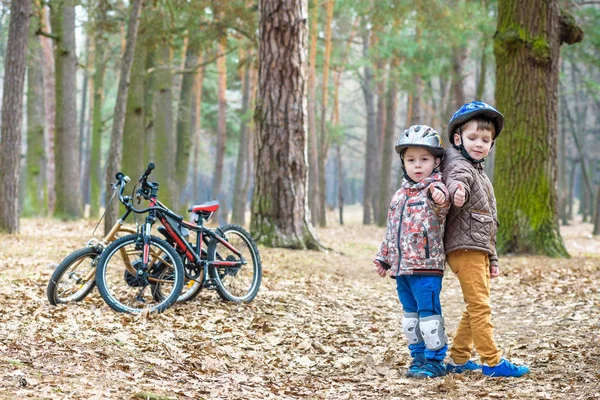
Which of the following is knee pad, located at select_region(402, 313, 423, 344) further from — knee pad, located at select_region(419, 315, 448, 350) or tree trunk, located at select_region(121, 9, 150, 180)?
tree trunk, located at select_region(121, 9, 150, 180)

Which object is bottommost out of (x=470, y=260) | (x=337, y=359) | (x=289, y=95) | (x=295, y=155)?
(x=337, y=359)

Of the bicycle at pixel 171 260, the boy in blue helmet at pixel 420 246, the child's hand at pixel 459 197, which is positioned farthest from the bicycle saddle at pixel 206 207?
the child's hand at pixel 459 197

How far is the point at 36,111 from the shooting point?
72.7 ft

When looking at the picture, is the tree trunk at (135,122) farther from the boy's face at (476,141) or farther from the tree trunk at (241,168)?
the boy's face at (476,141)

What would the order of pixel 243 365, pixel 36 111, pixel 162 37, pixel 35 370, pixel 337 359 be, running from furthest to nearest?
pixel 36 111, pixel 162 37, pixel 337 359, pixel 243 365, pixel 35 370

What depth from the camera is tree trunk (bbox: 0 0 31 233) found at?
12273 mm

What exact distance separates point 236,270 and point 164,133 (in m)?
14.0

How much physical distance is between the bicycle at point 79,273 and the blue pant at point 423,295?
2.84m

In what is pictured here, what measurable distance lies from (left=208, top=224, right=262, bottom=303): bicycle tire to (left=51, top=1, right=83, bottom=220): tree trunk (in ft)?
41.2

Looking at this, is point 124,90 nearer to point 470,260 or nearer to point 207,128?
point 470,260

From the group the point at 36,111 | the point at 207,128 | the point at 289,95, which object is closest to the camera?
the point at 289,95

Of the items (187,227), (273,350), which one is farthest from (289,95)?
(273,350)

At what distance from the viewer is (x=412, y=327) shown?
4941mm

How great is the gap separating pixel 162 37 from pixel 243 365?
43.4 feet
